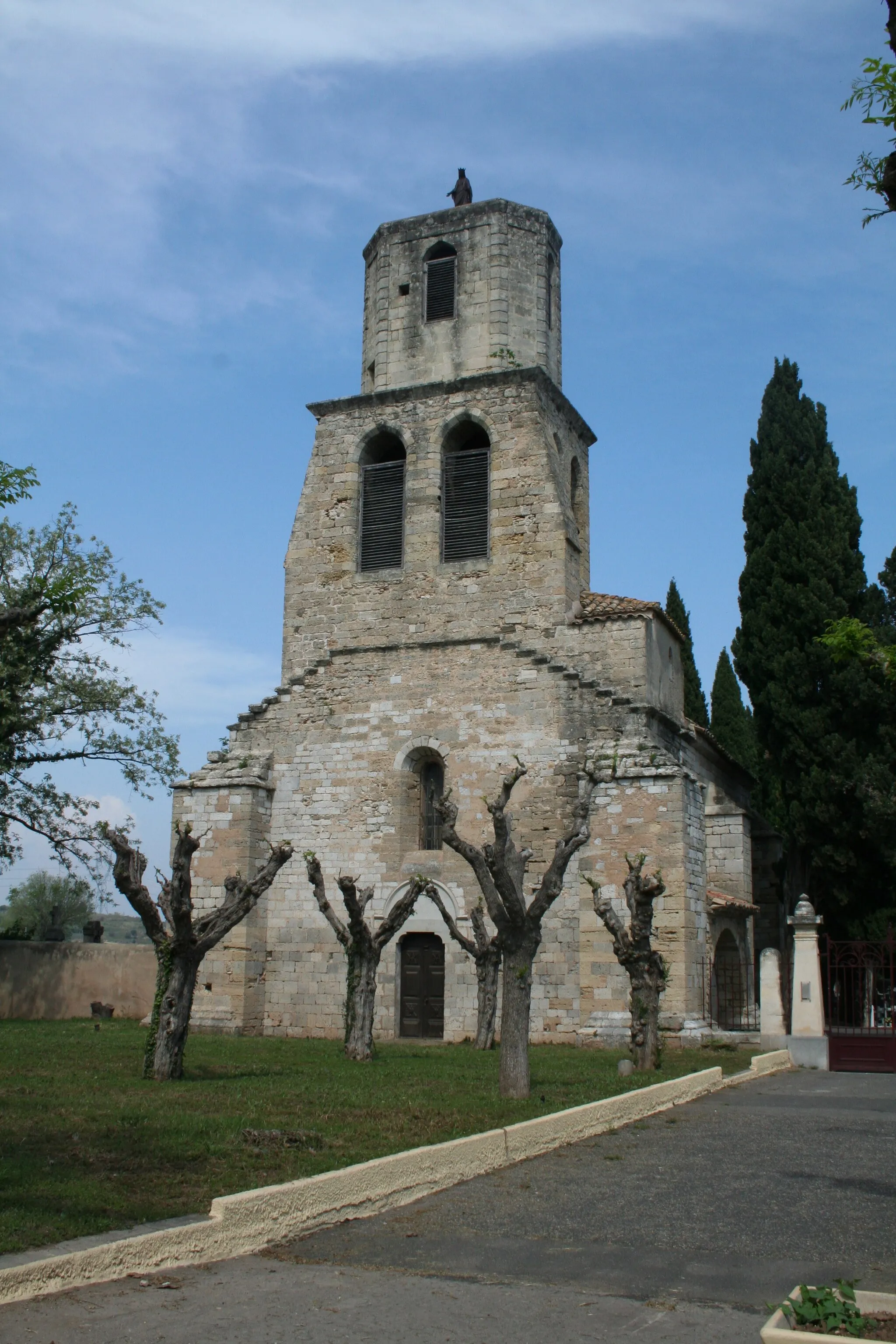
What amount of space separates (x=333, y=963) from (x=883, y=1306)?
16.5 metres

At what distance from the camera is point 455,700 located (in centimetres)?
2134

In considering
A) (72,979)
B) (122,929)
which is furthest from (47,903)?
(122,929)

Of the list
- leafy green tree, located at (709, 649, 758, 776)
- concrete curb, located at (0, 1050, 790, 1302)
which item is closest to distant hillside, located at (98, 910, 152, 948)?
leafy green tree, located at (709, 649, 758, 776)

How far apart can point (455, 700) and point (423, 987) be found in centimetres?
507

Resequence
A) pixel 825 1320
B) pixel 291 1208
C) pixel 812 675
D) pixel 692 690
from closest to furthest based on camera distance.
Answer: pixel 825 1320 < pixel 291 1208 < pixel 812 675 < pixel 692 690

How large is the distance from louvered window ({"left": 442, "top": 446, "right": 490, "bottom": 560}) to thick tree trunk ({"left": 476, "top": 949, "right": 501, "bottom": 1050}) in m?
7.80

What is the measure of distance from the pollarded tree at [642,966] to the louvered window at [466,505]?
320 inches

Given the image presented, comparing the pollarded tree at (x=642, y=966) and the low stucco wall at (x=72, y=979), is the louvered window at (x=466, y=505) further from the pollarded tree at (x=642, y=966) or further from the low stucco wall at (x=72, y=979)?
the low stucco wall at (x=72, y=979)

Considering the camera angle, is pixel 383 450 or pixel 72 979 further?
pixel 383 450

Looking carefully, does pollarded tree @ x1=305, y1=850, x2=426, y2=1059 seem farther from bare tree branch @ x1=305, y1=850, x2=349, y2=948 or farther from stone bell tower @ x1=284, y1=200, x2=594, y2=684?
stone bell tower @ x1=284, y1=200, x2=594, y2=684

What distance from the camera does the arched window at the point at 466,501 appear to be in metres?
22.6

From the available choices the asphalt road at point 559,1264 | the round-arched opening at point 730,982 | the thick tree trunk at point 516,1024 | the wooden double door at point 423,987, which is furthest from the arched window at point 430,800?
the asphalt road at point 559,1264

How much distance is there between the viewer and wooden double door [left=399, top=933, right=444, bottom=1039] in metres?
20.5

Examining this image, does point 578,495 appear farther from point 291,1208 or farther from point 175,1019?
point 291,1208
